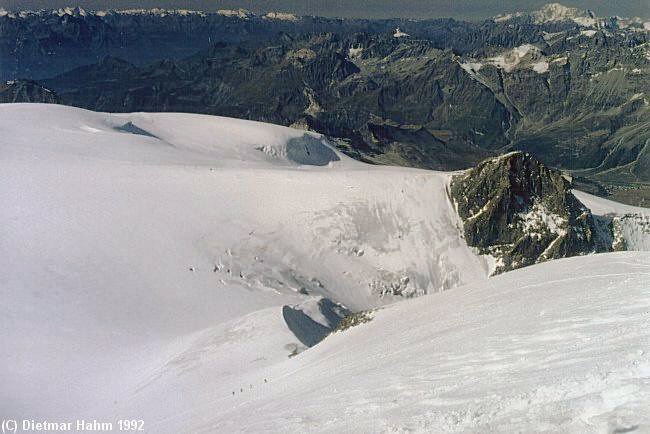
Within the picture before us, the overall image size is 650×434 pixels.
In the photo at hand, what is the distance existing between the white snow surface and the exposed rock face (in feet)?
10.3

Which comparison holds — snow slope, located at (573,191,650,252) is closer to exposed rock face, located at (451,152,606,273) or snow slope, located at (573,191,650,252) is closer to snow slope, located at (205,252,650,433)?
exposed rock face, located at (451,152,606,273)

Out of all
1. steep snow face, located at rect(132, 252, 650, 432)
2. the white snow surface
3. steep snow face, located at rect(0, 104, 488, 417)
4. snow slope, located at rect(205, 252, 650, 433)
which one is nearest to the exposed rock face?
steep snow face, located at rect(0, 104, 488, 417)

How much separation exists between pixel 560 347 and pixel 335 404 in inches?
221

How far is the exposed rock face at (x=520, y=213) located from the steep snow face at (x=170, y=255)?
2746mm

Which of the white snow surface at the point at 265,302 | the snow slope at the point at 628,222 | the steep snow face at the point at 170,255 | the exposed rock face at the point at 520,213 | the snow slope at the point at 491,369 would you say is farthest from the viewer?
the snow slope at the point at 628,222

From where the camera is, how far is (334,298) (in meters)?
50.6

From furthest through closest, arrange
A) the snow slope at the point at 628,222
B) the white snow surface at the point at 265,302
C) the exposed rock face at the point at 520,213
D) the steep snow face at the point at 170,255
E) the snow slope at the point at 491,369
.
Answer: the snow slope at the point at 628,222
the exposed rock face at the point at 520,213
the steep snow face at the point at 170,255
the white snow surface at the point at 265,302
the snow slope at the point at 491,369

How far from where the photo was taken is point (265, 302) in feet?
150

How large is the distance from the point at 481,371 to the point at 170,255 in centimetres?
3998

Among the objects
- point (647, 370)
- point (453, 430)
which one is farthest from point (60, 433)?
point (647, 370)

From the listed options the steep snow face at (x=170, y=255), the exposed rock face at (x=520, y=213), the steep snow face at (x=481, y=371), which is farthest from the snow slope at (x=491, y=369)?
the exposed rock face at (x=520, y=213)

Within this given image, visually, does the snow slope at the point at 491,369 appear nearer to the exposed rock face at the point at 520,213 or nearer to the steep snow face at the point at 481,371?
the steep snow face at the point at 481,371

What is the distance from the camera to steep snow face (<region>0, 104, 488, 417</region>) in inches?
1166

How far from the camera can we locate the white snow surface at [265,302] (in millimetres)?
11617
